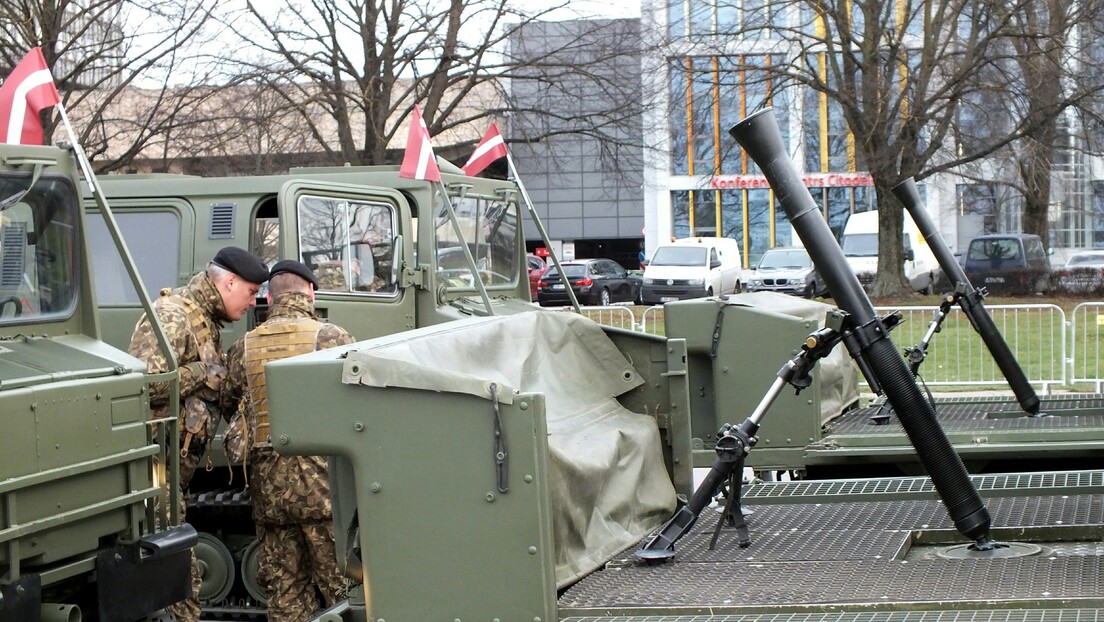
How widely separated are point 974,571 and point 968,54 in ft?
83.7

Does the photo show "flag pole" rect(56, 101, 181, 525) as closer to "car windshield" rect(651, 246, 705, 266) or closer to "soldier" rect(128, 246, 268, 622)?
"soldier" rect(128, 246, 268, 622)

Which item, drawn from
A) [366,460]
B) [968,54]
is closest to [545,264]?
[968,54]

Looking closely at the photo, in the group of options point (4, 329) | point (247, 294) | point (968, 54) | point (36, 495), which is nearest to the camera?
point (36, 495)

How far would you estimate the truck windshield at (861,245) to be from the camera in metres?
36.4

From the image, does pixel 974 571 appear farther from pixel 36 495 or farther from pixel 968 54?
pixel 968 54

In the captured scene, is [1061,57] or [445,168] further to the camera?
[1061,57]

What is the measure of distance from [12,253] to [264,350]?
115 cm

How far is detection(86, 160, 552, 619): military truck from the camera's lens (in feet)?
25.2

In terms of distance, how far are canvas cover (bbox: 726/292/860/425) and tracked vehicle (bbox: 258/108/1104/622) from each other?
103 inches

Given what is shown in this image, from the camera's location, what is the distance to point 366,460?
362 centimetres

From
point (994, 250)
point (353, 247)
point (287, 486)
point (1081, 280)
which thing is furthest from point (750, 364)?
point (994, 250)

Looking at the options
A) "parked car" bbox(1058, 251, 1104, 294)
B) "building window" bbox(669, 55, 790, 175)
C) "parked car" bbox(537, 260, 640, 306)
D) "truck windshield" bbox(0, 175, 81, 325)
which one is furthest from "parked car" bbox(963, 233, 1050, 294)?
"truck windshield" bbox(0, 175, 81, 325)

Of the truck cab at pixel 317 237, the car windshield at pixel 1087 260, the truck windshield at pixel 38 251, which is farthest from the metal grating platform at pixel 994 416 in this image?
the car windshield at pixel 1087 260

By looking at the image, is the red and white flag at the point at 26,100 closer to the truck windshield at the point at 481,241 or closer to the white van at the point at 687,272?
the truck windshield at the point at 481,241
